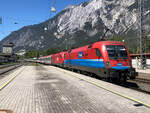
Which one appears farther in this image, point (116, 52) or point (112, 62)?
point (116, 52)

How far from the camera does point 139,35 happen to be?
26422 millimetres

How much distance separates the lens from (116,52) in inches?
457

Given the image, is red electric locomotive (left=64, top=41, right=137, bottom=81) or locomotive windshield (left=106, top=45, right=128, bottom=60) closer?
red electric locomotive (left=64, top=41, right=137, bottom=81)

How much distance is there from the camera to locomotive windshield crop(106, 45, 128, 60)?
37.2ft

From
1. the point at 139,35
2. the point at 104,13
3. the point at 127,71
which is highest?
the point at 104,13

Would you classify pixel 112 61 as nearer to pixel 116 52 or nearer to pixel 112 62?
pixel 112 62

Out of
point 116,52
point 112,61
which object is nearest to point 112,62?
point 112,61

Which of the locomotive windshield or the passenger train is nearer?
the passenger train

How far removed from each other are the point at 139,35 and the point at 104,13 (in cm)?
17787

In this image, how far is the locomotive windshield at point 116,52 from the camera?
11344 millimetres

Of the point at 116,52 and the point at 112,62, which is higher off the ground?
the point at 116,52

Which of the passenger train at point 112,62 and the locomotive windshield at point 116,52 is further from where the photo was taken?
the locomotive windshield at point 116,52

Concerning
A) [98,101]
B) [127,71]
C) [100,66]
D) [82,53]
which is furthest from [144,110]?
[82,53]

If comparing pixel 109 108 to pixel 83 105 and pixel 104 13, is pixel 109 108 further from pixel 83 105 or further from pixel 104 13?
pixel 104 13
